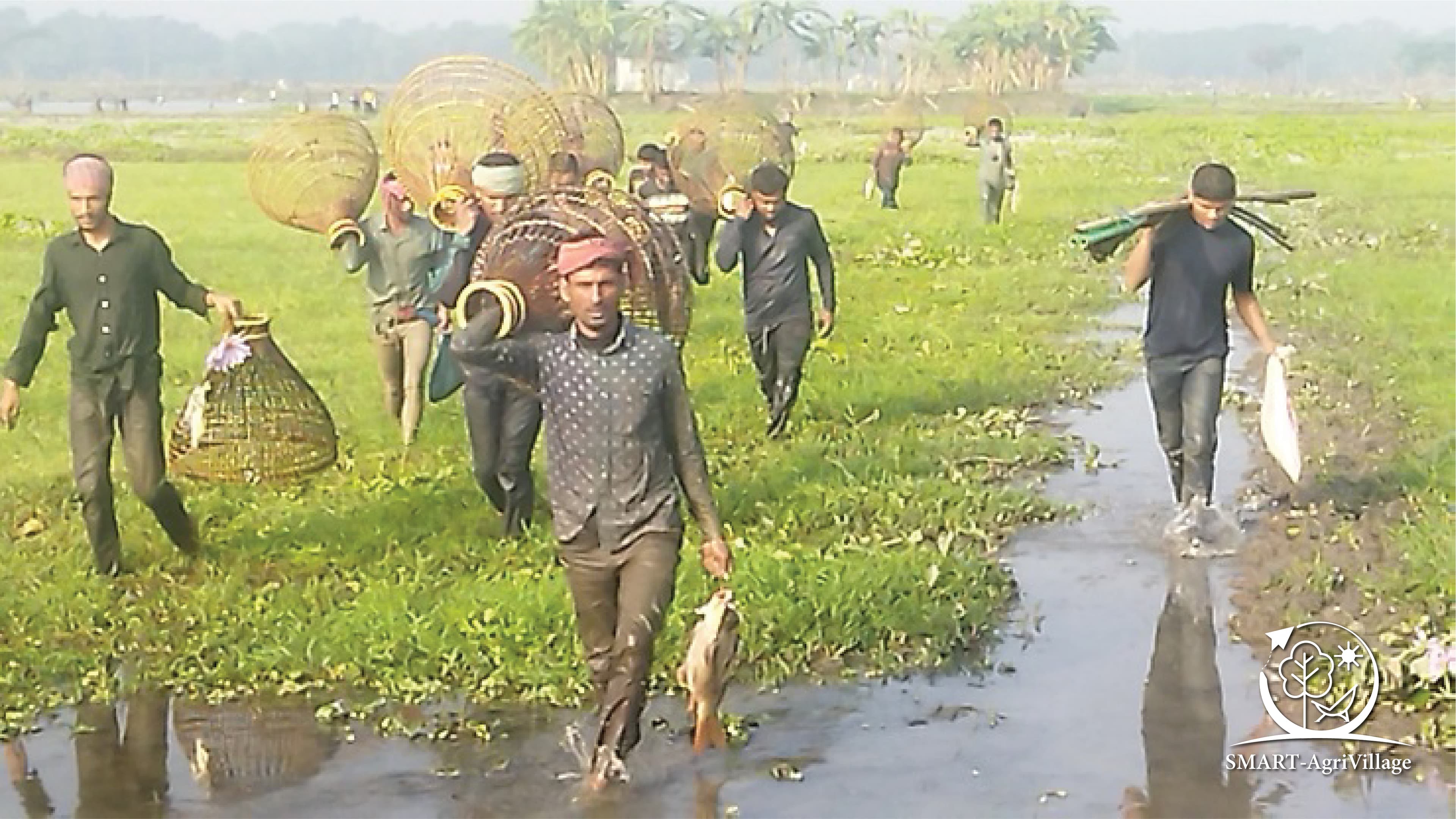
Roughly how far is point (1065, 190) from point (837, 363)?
21063 millimetres

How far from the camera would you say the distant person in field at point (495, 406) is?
364 inches

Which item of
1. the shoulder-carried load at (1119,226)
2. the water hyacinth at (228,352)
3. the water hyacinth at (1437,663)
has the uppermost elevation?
the shoulder-carried load at (1119,226)

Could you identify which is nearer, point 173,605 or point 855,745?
point 855,745

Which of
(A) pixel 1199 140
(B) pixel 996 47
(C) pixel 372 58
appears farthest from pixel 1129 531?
(C) pixel 372 58

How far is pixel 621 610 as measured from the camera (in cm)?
638

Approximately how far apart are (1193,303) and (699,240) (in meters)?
8.02

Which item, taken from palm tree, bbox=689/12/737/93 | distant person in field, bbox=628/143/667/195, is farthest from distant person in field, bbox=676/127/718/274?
palm tree, bbox=689/12/737/93

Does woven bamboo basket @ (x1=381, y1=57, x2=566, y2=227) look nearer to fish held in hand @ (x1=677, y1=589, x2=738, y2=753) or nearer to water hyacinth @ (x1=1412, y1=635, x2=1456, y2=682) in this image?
fish held in hand @ (x1=677, y1=589, x2=738, y2=753)

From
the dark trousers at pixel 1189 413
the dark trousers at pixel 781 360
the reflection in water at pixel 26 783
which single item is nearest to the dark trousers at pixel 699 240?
the dark trousers at pixel 781 360

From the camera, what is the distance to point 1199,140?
2045 inches

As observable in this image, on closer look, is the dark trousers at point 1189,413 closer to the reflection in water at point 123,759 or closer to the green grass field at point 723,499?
the green grass field at point 723,499

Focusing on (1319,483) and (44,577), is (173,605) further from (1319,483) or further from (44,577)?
(1319,483)

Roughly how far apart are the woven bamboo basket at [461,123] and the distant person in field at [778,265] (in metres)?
1.43

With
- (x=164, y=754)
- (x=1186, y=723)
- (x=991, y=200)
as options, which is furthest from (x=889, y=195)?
(x=164, y=754)
